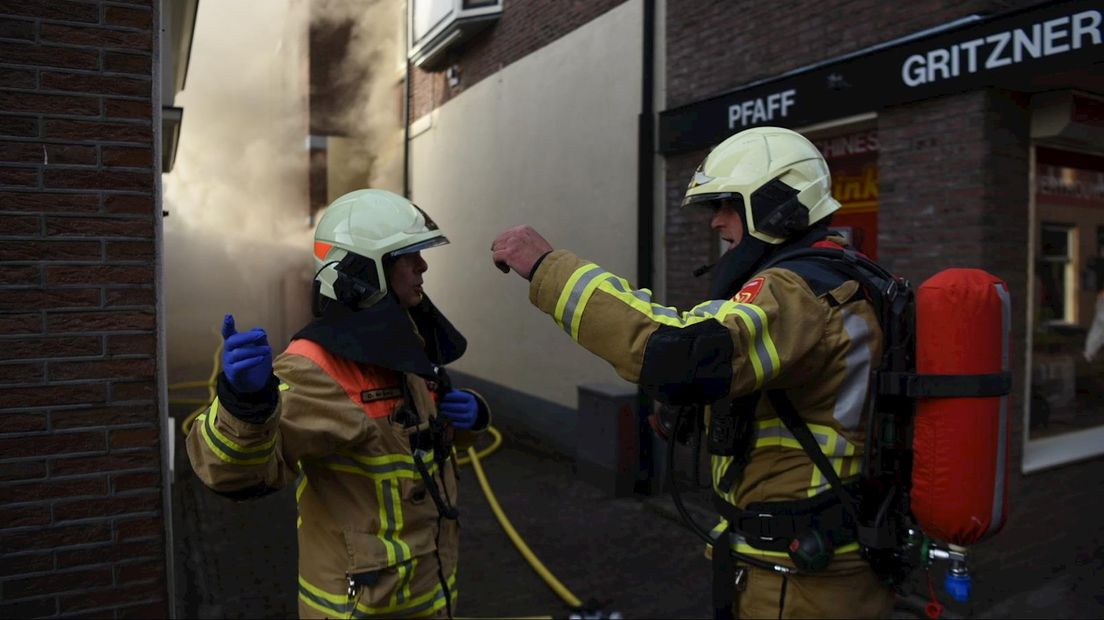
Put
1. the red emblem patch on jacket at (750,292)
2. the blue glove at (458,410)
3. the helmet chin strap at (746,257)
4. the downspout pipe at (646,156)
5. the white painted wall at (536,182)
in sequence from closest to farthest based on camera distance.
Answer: the red emblem patch on jacket at (750,292), the helmet chin strap at (746,257), the blue glove at (458,410), the downspout pipe at (646,156), the white painted wall at (536,182)

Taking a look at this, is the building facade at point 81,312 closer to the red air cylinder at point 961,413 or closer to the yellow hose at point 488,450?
the red air cylinder at point 961,413

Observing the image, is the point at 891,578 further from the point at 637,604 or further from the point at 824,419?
the point at 637,604

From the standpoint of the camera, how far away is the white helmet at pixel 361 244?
7.44ft

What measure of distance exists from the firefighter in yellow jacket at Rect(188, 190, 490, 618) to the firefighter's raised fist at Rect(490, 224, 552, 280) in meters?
0.47

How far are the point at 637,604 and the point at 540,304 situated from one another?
3.20 metres

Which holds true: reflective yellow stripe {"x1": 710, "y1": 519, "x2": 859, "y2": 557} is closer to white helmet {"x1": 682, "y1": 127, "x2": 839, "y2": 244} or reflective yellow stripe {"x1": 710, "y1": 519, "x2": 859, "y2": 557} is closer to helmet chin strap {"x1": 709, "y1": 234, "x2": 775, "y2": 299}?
helmet chin strap {"x1": 709, "y1": 234, "x2": 775, "y2": 299}

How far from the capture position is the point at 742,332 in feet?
5.87

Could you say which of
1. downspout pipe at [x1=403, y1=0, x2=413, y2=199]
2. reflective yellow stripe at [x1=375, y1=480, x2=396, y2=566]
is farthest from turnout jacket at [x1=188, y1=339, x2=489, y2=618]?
downspout pipe at [x1=403, y1=0, x2=413, y2=199]

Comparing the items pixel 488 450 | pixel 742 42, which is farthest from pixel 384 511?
pixel 488 450

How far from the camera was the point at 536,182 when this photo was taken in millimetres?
8898

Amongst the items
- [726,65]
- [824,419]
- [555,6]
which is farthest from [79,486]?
[555,6]

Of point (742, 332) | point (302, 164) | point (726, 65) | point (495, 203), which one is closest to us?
point (742, 332)

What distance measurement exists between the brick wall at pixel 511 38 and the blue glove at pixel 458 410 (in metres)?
5.60

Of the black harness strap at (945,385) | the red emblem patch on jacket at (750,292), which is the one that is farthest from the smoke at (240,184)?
the black harness strap at (945,385)
